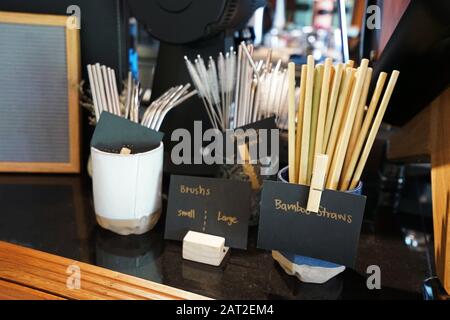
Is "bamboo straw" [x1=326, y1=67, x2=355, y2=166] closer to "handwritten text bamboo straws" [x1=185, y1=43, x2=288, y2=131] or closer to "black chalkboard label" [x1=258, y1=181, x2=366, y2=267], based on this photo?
"black chalkboard label" [x1=258, y1=181, x2=366, y2=267]

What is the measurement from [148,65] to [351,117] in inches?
58.3

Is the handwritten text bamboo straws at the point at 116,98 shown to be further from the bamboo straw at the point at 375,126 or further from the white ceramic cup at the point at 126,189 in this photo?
the bamboo straw at the point at 375,126

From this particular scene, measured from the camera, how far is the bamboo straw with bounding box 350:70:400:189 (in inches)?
23.8

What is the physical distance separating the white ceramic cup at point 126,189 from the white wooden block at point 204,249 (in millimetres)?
103

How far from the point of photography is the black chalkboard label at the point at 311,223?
62 centimetres

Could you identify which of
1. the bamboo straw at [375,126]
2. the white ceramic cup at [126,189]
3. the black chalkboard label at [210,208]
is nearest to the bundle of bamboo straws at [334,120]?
the bamboo straw at [375,126]

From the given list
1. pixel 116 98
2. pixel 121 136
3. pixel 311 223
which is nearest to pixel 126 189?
pixel 121 136

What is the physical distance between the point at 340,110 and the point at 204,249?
301mm

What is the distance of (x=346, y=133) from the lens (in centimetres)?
63

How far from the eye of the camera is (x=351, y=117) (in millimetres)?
626

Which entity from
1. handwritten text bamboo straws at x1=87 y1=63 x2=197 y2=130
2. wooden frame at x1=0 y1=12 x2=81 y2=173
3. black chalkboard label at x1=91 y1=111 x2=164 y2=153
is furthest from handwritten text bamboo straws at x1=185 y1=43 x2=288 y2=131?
wooden frame at x1=0 y1=12 x2=81 y2=173

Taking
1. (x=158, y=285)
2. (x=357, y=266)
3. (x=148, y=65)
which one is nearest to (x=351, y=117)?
(x=357, y=266)

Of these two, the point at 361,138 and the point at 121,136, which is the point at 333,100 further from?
the point at 121,136
